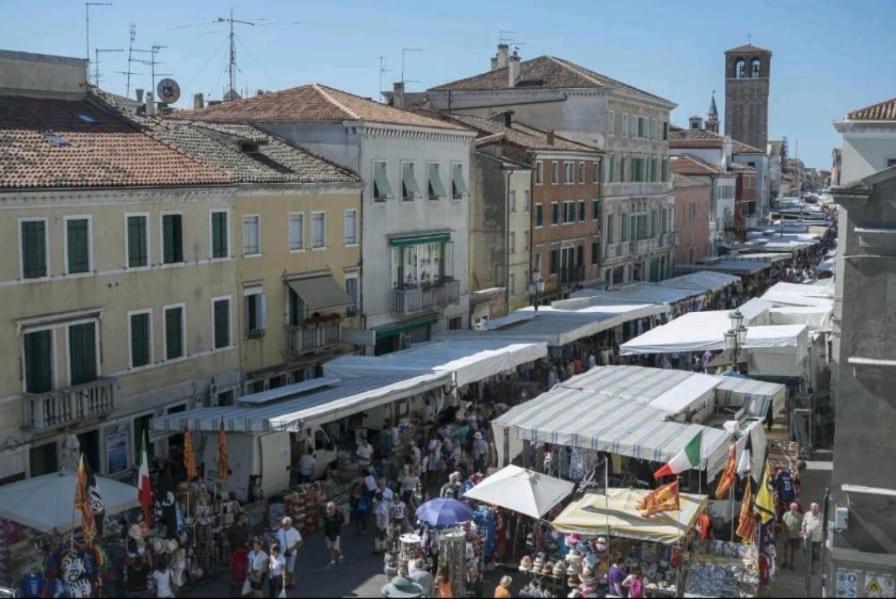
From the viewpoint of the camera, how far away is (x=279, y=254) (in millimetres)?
29406

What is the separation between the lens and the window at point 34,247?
21.4 meters

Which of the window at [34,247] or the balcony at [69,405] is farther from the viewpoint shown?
the window at [34,247]

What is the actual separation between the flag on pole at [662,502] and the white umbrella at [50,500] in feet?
27.7

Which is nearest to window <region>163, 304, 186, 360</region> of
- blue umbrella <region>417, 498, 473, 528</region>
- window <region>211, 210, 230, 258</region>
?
window <region>211, 210, 230, 258</region>

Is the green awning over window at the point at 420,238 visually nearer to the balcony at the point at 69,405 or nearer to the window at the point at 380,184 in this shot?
the window at the point at 380,184

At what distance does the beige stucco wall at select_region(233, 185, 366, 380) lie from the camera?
27922 mm

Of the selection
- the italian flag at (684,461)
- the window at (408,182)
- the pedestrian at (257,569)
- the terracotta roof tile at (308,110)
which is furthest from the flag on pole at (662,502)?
the window at (408,182)

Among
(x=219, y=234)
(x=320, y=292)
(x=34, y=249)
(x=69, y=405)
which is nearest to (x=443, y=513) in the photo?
(x=69, y=405)

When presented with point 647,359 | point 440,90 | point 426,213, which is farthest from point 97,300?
point 440,90

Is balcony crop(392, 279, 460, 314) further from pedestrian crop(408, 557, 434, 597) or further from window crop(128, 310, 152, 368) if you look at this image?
pedestrian crop(408, 557, 434, 597)

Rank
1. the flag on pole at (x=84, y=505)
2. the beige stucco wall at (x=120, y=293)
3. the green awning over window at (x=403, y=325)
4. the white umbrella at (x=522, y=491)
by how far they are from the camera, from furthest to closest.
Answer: the green awning over window at (x=403, y=325) < the beige stucco wall at (x=120, y=293) < the white umbrella at (x=522, y=491) < the flag on pole at (x=84, y=505)

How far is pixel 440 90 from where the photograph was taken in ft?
179

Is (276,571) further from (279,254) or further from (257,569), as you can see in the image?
(279,254)

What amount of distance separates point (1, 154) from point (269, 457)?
25.9ft
